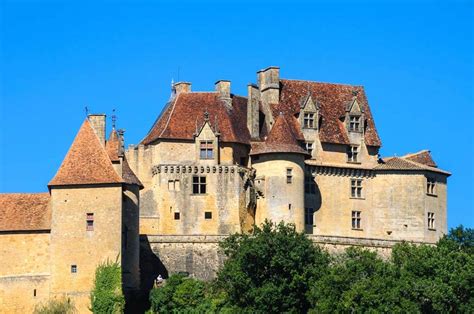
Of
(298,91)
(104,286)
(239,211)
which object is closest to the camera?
(104,286)

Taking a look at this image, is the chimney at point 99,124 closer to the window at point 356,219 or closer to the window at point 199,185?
the window at point 199,185

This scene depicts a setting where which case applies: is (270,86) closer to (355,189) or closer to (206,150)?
(206,150)

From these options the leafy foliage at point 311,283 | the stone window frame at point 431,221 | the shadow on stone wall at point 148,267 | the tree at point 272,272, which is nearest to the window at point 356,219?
the stone window frame at point 431,221

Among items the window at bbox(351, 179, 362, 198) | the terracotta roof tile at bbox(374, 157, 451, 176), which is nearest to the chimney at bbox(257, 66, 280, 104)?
the window at bbox(351, 179, 362, 198)

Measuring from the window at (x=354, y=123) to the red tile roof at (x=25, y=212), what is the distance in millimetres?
23475

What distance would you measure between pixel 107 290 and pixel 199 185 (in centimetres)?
1478

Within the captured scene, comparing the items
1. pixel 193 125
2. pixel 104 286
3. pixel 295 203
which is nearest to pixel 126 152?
pixel 193 125

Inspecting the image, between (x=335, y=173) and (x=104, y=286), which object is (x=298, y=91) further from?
(x=104, y=286)

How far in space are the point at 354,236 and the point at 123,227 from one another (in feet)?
61.4

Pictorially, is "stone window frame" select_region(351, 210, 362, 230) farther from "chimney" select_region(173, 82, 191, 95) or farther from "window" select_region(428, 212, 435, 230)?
"chimney" select_region(173, 82, 191, 95)

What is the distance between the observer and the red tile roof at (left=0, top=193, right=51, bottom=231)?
8212 cm

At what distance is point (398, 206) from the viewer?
9650cm

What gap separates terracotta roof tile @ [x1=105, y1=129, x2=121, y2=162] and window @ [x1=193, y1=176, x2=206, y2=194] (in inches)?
233

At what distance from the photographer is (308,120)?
97500 mm
